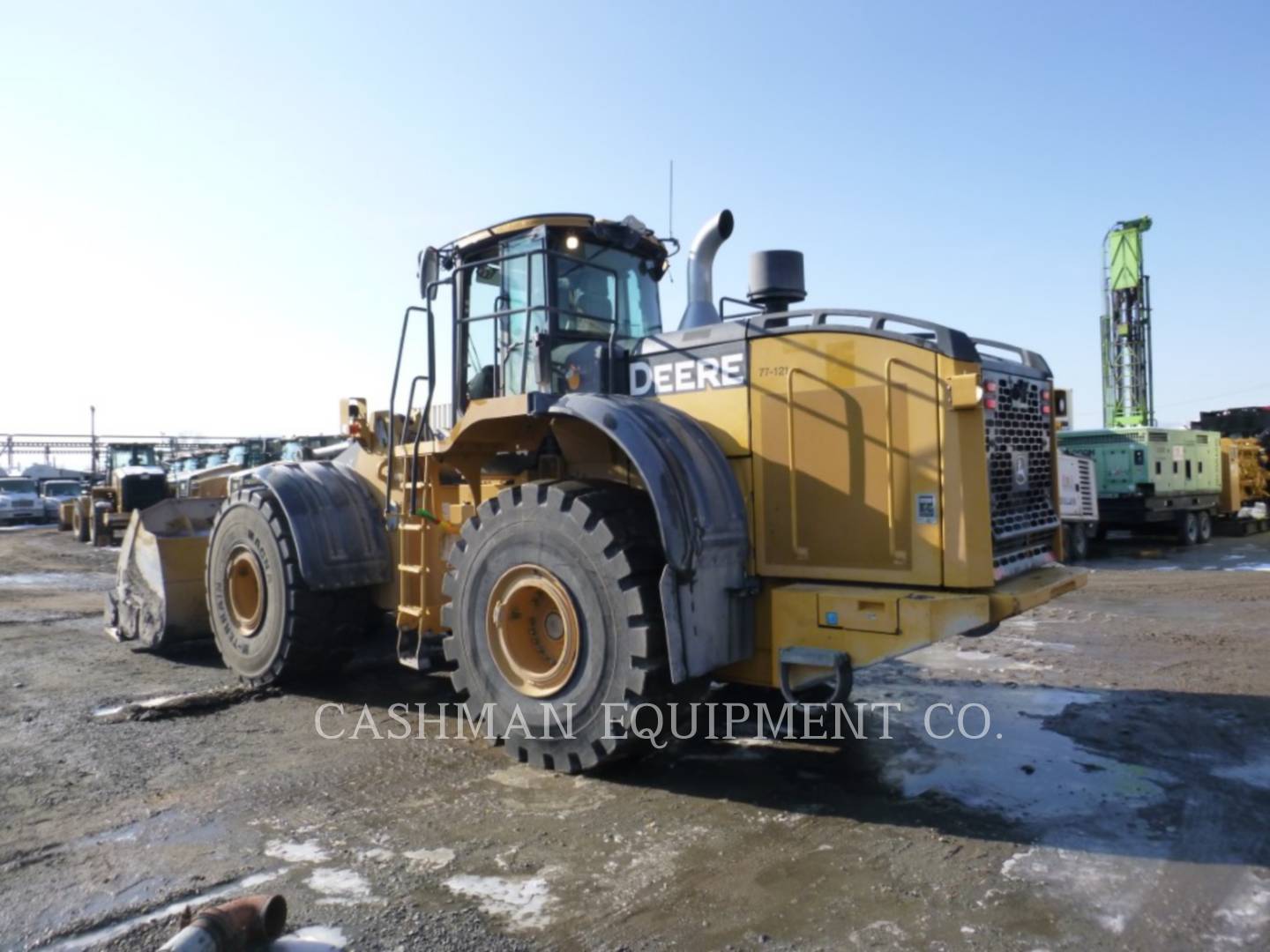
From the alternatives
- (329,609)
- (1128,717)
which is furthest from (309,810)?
(1128,717)

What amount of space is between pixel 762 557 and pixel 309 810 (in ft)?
8.16

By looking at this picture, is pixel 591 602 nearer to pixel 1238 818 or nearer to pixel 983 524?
pixel 983 524

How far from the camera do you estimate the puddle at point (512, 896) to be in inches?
132

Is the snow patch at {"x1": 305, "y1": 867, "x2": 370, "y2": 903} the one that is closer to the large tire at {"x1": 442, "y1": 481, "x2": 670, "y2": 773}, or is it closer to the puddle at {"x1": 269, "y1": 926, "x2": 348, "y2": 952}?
the puddle at {"x1": 269, "y1": 926, "x2": 348, "y2": 952}

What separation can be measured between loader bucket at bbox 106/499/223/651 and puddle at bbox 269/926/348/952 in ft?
17.1

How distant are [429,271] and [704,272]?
1.71 metres

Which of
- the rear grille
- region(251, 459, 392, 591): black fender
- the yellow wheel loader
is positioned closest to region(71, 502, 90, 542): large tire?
the yellow wheel loader

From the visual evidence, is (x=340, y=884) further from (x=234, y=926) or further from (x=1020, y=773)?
(x=1020, y=773)

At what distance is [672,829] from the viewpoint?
13.7ft

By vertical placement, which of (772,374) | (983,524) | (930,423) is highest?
(772,374)

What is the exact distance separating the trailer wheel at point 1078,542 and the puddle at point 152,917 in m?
15.7

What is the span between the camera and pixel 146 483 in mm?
18578

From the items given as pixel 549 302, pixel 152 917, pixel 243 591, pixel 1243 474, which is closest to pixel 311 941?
pixel 152 917

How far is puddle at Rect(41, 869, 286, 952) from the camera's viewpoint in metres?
3.19
